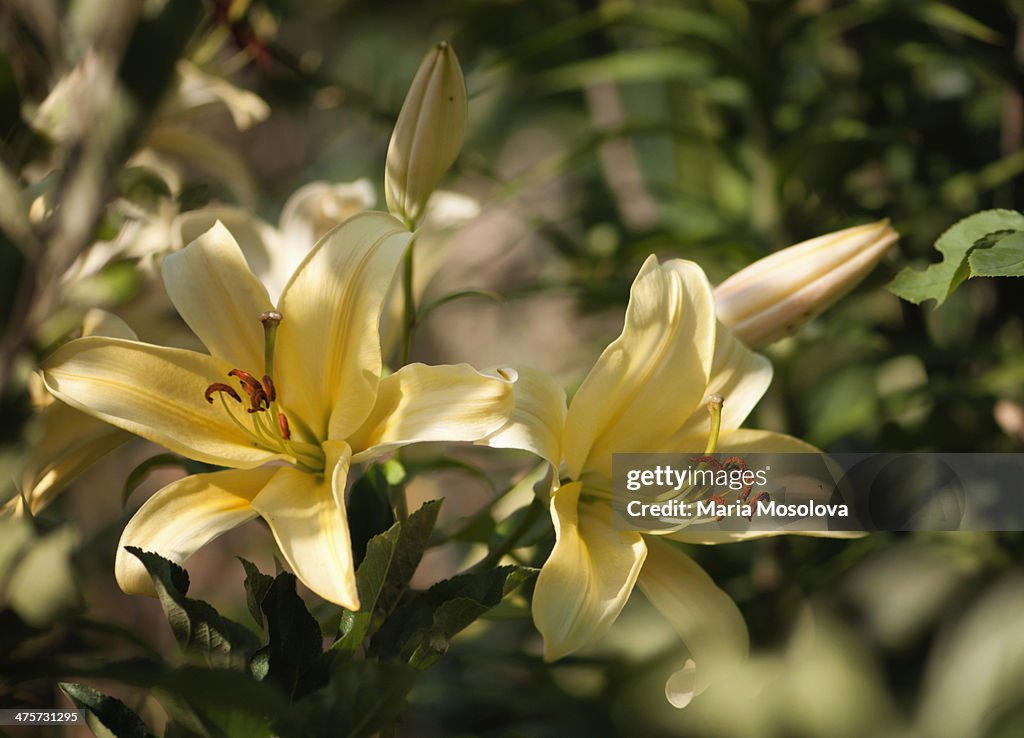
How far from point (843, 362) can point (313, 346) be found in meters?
0.67

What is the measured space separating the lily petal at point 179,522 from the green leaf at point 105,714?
0.05 metres

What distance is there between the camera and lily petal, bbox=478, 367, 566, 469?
0.44m

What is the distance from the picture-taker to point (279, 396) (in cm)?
51

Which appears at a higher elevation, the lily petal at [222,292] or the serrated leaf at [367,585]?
the lily petal at [222,292]

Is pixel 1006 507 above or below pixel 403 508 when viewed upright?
below

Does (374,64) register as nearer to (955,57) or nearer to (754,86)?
(754,86)

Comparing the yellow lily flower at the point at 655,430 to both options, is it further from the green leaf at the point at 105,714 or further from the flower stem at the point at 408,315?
the green leaf at the point at 105,714

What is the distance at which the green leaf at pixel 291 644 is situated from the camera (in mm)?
412

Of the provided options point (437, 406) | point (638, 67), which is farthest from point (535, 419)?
point (638, 67)

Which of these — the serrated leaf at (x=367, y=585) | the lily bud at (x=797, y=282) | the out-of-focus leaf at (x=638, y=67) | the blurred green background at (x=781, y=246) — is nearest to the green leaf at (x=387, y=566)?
the serrated leaf at (x=367, y=585)

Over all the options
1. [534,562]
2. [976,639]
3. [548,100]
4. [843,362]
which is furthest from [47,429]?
[548,100]

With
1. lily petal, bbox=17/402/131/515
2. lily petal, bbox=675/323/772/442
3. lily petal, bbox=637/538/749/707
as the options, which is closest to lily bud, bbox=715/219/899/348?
lily petal, bbox=675/323/772/442

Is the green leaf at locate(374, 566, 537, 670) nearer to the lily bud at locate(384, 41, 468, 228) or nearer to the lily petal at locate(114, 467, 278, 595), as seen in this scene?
the lily petal at locate(114, 467, 278, 595)

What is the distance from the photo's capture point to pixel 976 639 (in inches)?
24.5
